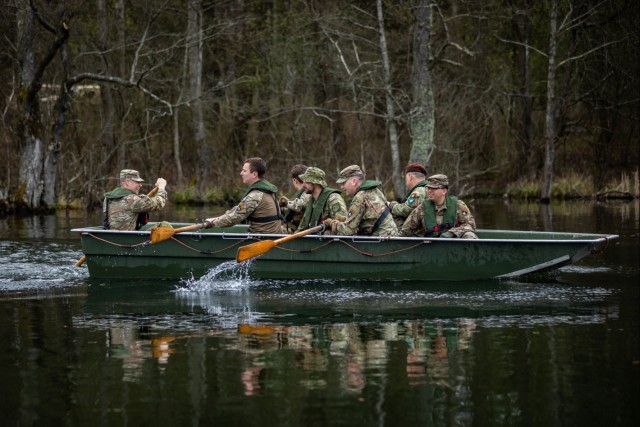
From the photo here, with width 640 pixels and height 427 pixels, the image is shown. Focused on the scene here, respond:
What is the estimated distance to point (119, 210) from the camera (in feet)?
43.0

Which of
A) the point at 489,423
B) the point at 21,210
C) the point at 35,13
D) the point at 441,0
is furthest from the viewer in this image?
the point at 441,0

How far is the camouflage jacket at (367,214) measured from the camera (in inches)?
488

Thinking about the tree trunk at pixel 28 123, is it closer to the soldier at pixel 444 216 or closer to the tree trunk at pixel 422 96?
the tree trunk at pixel 422 96

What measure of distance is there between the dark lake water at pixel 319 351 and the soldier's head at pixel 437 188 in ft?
3.27

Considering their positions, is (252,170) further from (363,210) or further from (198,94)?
(198,94)

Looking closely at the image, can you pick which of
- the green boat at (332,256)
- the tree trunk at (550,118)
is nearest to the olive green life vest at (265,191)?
the green boat at (332,256)

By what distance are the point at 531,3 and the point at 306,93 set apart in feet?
25.5

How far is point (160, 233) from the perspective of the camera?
1252 cm

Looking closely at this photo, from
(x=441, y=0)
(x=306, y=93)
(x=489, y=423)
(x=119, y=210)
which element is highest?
(x=441, y=0)

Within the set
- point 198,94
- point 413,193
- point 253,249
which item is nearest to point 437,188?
point 413,193

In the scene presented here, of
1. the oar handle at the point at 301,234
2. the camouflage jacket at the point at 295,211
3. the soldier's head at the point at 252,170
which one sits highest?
the soldier's head at the point at 252,170

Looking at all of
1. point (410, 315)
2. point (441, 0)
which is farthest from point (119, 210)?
point (441, 0)

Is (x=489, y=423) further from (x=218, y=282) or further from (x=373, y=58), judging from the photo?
(x=373, y=58)

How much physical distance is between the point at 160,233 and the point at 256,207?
118 centimetres
